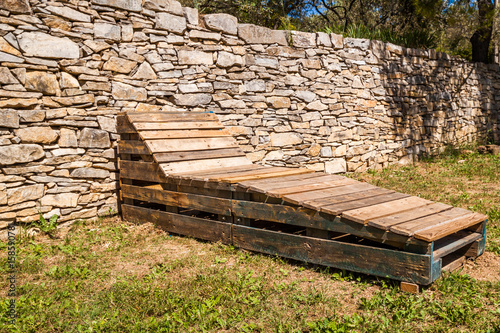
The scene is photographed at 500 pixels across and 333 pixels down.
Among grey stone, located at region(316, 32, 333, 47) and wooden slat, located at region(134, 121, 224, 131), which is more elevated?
grey stone, located at region(316, 32, 333, 47)

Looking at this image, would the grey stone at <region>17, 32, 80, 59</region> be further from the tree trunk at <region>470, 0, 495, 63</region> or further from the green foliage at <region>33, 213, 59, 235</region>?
the tree trunk at <region>470, 0, 495, 63</region>

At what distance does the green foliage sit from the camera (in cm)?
487

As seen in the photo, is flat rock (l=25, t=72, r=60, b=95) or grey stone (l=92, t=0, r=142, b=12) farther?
grey stone (l=92, t=0, r=142, b=12)

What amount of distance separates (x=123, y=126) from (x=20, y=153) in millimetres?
1122

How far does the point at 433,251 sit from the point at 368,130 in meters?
5.12

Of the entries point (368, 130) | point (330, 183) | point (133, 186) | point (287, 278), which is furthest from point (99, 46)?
point (368, 130)

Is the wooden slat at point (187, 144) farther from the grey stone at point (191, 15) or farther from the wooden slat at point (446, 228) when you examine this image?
the wooden slat at point (446, 228)

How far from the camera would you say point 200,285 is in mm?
3365

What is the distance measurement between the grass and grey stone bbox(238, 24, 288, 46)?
134 inches

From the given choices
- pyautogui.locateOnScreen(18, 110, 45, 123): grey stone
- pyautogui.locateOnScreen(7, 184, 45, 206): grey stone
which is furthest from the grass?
pyautogui.locateOnScreen(18, 110, 45, 123): grey stone

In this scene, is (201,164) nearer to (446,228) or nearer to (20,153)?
(20,153)

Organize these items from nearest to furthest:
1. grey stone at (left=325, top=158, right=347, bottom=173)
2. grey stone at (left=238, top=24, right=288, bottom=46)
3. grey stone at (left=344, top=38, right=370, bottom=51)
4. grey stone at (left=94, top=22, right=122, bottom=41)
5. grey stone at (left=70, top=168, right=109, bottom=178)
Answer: grey stone at (left=70, top=168, right=109, bottom=178), grey stone at (left=94, top=22, right=122, bottom=41), grey stone at (left=238, top=24, right=288, bottom=46), grey stone at (left=325, top=158, right=347, bottom=173), grey stone at (left=344, top=38, right=370, bottom=51)

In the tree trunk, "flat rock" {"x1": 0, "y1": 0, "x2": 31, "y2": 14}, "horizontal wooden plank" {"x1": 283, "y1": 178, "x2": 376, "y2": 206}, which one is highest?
the tree trunk

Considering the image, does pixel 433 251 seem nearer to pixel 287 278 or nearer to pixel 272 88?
pixel 287 278
